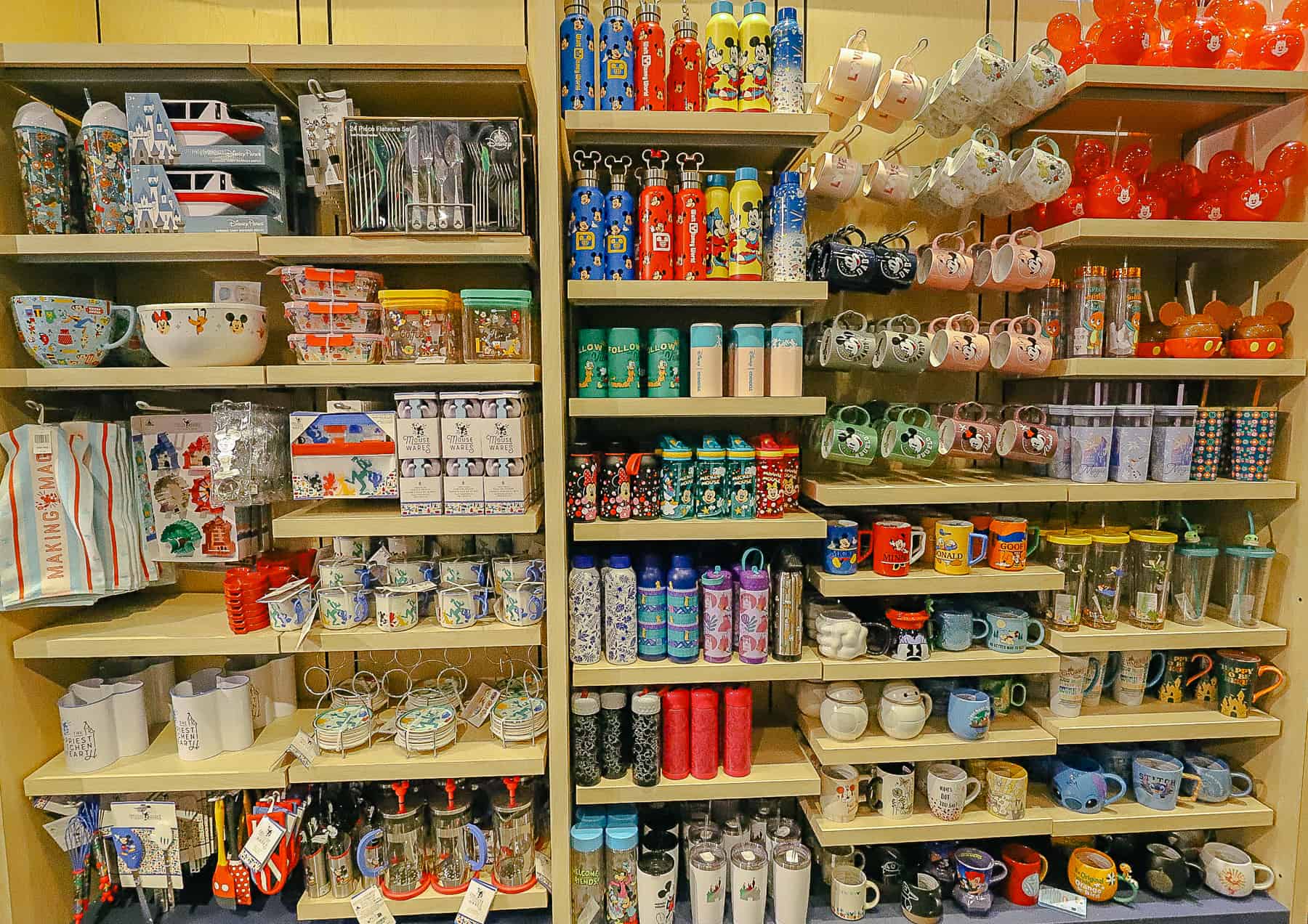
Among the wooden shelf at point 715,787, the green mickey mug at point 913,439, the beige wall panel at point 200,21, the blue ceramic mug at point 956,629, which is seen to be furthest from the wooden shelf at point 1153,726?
the beige wall panel at point 200,21

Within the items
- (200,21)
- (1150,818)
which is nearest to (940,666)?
(1150,818)

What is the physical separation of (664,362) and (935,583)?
757 mm

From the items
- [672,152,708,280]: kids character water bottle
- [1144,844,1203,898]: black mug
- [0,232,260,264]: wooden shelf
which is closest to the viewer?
[0,232,260,264]: wooden shelf

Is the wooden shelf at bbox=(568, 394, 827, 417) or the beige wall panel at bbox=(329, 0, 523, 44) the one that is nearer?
the wooden shelf at bbox=(568, 394, 827, 417)

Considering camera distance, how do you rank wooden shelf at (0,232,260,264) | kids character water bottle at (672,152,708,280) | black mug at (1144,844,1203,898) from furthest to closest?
1. black mug at (1144,844,1203,898)
2. kids character water bottle at (672,152,708,280)
3. wooden shelf at (0,232,260,264)

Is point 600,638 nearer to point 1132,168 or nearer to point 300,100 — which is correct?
point 300,100

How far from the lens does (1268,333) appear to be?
1514 mm

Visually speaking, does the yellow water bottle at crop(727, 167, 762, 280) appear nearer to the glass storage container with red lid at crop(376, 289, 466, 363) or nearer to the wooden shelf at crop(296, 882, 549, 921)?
the glass storage container with red lid at crop(376, 289, 466, 363)

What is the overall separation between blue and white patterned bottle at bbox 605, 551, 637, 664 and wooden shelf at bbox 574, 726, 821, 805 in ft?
0.87

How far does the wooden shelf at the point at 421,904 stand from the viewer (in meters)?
1.42

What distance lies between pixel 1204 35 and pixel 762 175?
0.98m

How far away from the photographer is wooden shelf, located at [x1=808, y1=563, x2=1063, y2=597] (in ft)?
4.77

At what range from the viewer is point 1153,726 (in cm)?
154

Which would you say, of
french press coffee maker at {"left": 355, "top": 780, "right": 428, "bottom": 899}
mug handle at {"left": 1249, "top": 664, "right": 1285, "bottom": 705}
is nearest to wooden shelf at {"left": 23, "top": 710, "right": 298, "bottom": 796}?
french press coffee maker at {"left": 355, "top": 780, "right": 428, "bottom": 899}
